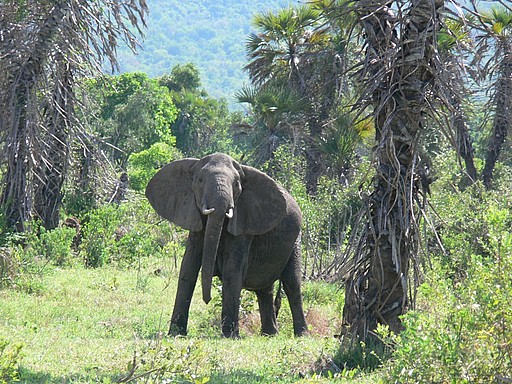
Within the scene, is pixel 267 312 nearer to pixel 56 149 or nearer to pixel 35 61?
pixel 35 61

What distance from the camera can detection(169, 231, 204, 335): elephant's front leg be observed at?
11203 mm

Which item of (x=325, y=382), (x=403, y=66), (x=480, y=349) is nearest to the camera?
(x=480, y=349)

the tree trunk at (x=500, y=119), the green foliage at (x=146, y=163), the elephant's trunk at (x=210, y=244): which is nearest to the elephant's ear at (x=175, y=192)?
the elephant's trunk at (x=210, y=244)

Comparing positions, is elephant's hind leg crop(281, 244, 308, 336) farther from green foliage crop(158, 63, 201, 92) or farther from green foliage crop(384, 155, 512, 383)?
green foliage crop(158, 63, 201, 92)

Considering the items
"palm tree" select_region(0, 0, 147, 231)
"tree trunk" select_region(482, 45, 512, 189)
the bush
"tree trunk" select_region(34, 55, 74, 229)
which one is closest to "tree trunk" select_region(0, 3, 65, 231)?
"palm tree" select_region(0, 0, 147, 231)

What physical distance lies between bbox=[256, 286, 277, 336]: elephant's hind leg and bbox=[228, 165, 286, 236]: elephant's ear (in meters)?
1.36

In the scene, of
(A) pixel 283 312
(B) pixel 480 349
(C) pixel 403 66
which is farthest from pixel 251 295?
(B) pixel 480 349

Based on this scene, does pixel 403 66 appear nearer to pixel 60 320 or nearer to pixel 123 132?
pixel 60 320

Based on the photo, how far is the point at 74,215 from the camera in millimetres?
19891

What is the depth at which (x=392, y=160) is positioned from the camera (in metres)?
8.93

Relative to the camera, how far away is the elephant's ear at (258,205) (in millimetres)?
11742

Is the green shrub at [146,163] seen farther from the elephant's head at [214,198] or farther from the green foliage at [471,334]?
the green foliage at [471,334]

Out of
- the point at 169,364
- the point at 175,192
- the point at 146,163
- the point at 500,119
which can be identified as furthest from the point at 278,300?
the point at 146,163

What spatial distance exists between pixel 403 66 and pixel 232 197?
10.3 ft
